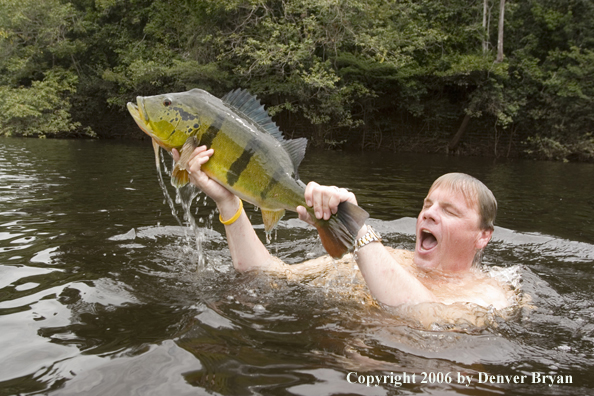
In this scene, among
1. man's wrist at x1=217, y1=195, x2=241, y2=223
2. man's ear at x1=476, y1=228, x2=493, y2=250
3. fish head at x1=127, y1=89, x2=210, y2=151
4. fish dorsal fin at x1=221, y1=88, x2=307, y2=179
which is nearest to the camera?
fish head at x1=127, y1=89, x2=210, y2=151

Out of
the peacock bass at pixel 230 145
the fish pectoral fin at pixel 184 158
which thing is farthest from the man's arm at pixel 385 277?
the fish pectoral fin at pixel 184 158

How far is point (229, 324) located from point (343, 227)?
1093 mm

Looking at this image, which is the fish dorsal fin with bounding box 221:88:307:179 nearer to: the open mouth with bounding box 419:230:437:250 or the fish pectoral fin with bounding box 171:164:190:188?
the fish pectoral fin with bounding box 171:164:190:188

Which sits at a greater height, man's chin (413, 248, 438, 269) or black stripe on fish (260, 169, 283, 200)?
black stripe on fish (260, 169, 283, 200)

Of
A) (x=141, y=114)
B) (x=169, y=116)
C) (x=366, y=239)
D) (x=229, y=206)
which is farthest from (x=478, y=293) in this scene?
(x=141, y=114)

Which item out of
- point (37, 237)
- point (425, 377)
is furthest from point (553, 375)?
point (37, 237)

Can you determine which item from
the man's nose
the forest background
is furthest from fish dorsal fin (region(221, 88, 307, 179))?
the forest background

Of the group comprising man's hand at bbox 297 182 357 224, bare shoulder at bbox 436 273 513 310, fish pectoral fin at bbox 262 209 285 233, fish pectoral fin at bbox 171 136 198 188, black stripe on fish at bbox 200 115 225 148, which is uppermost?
black stripe on fish at bbox 200 115 225 148

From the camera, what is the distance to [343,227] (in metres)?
2.80

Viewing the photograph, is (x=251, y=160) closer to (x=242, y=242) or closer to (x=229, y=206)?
(x=229, y=206)

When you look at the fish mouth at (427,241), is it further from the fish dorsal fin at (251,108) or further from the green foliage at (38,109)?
the green foliage at (38,109)

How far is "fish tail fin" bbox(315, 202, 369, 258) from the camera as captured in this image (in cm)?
279

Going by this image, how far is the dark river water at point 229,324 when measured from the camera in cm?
265

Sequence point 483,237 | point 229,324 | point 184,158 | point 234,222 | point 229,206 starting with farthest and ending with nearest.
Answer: point 483,237
point 234,222
point 229,206
point 229,324
point 184,158
